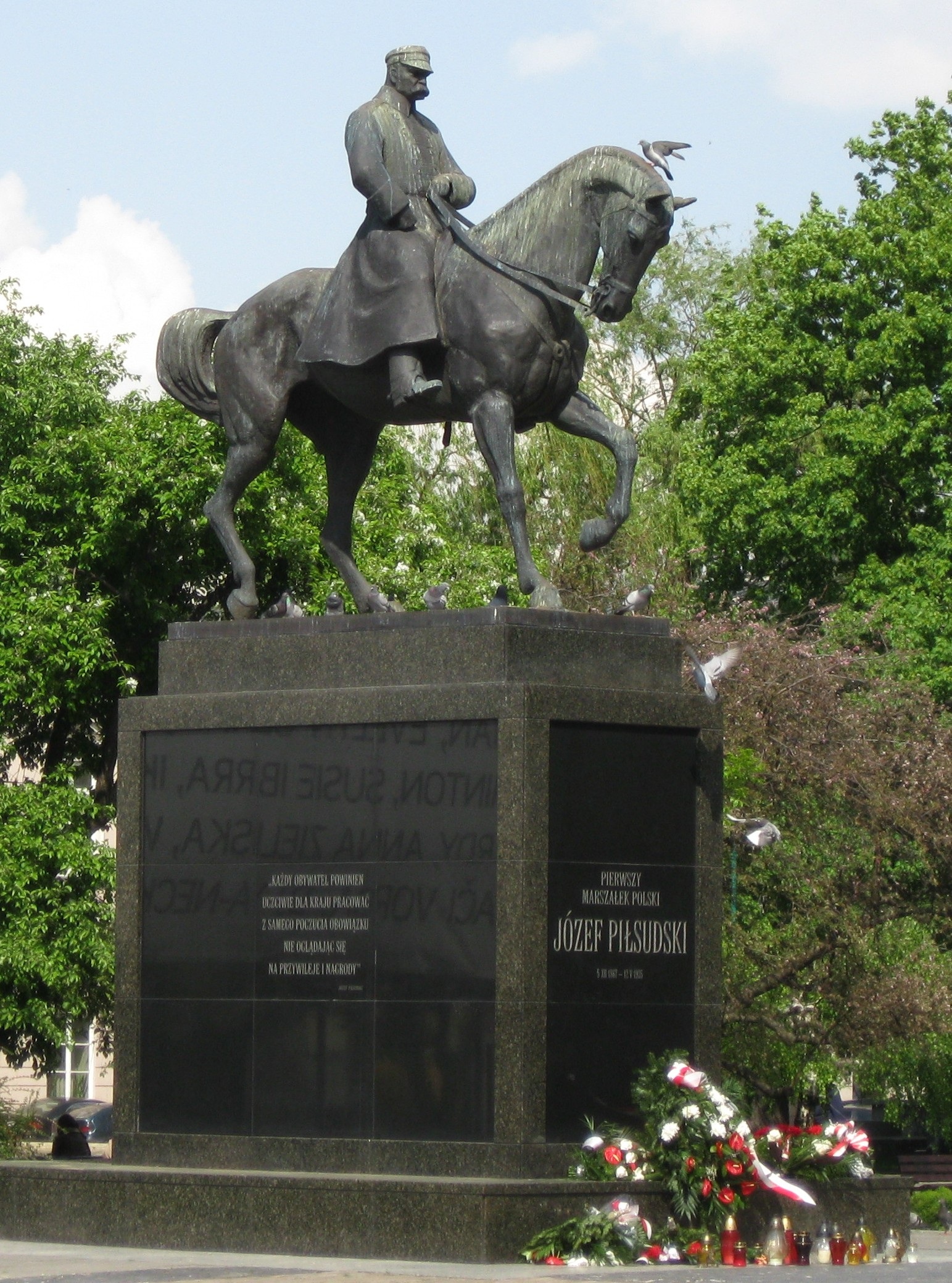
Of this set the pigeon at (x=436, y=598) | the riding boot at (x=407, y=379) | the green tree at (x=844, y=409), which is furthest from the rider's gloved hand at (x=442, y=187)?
the green tree at (x=844, y=409)

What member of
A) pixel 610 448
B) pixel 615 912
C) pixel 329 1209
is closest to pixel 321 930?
pixel 615 912

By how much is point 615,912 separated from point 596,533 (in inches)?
93.0

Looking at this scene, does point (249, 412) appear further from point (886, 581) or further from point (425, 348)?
point (886, 581)

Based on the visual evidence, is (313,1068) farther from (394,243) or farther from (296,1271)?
(394,243)

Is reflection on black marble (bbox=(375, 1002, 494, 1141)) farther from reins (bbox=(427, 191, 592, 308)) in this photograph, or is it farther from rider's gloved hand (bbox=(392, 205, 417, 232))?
rider's gloved hand (bbox=(392, 205, 417, 232))

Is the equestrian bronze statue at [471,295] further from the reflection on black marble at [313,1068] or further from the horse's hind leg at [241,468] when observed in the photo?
the reflection on black marble at [313,1068]

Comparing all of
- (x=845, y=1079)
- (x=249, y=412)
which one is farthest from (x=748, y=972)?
(x=249, y=412)

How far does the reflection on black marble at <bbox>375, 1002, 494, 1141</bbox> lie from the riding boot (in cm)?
359

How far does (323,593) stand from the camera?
31359 millimetres

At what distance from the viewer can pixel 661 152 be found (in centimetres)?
1498

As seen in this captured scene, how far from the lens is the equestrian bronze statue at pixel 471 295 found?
14.7 metres

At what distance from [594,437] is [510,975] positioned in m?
3.50

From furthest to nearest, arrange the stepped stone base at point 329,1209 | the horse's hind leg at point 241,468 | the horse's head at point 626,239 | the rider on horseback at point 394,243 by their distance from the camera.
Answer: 1. the horse's hind leg at point 241,468
2. the rider on horseback at point 394,243
3. the horse's head at point 626,239
4. the stepped stone base at point 329,1209

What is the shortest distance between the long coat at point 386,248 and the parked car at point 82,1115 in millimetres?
30379
